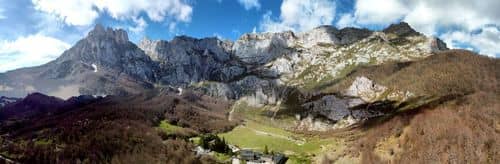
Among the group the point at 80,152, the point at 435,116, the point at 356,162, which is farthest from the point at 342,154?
the point at 80,152

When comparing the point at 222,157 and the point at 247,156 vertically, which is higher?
the point at 247,156

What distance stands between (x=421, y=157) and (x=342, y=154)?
32.9 meters

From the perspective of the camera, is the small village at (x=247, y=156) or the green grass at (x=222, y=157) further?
the green grass at (x=222, y=157)

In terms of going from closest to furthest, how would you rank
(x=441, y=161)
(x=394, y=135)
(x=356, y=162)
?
(x=441, y=161) < (x=356, y=162) < (x=394, y=135)

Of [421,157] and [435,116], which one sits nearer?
[421,157]

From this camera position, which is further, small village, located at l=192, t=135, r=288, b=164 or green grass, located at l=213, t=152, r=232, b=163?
green grass, located at l=213, t=152, r=232, b=163

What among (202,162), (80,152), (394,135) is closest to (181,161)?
(202,162)

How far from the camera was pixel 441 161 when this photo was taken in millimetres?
147000

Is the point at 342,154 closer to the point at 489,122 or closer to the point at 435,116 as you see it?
the point at 435,116

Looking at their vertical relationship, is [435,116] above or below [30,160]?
above

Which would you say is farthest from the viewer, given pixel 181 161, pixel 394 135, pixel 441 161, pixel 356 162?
pixel 181 161

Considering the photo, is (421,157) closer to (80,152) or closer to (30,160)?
(80,152)

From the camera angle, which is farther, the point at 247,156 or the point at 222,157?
the point at 222,157

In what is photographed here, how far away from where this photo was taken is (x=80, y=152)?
196 m
